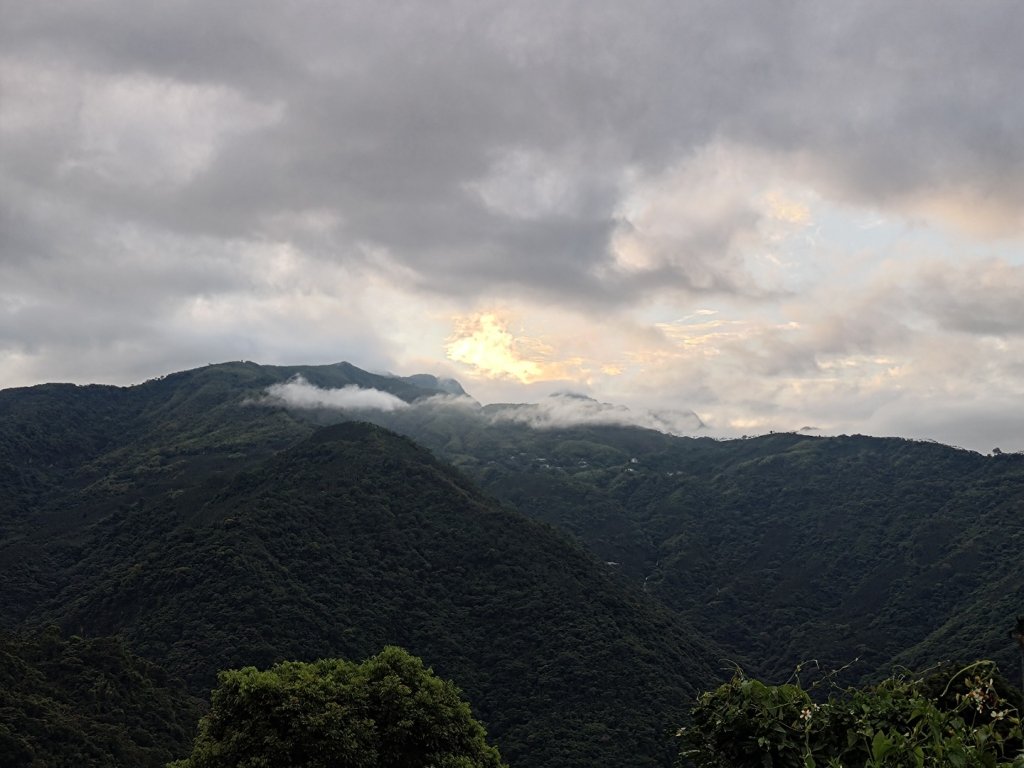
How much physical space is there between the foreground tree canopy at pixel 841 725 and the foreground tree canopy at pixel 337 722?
63.4 feet

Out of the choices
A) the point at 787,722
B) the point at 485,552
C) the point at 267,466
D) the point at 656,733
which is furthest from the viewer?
the point at 267,466

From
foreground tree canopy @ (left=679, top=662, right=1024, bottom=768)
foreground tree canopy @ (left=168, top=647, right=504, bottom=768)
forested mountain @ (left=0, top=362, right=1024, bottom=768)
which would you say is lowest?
forested mountain @ (left=0, top=362, right=1024, bottom=768)

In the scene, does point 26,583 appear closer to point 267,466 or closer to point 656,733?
point 267,466

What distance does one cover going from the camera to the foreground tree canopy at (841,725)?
31.1 ft

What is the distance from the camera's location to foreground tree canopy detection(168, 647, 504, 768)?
2914cm

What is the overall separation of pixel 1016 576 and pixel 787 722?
17009 cm

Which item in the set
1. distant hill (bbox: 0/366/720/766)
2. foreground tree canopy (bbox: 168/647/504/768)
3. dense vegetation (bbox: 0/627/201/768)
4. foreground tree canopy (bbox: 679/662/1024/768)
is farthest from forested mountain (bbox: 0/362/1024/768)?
foreground tree canopy (bbox: 679/662/1024/768)

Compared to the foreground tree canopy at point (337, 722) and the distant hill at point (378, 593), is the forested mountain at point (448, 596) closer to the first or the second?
the distant hill at point (378, 593)

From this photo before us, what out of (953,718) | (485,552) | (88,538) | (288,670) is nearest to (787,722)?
(953,718)

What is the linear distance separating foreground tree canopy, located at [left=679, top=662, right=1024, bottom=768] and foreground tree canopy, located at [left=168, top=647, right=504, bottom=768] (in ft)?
63.4

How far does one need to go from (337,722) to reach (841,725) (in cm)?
2259

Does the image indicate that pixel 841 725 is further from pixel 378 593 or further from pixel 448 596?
pixel 448 596

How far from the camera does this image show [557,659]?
118 metres

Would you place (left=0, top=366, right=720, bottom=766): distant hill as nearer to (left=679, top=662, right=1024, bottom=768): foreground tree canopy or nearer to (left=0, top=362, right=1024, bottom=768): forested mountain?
(left=0, top=362, right=1024, bottom=768): forested mountain
